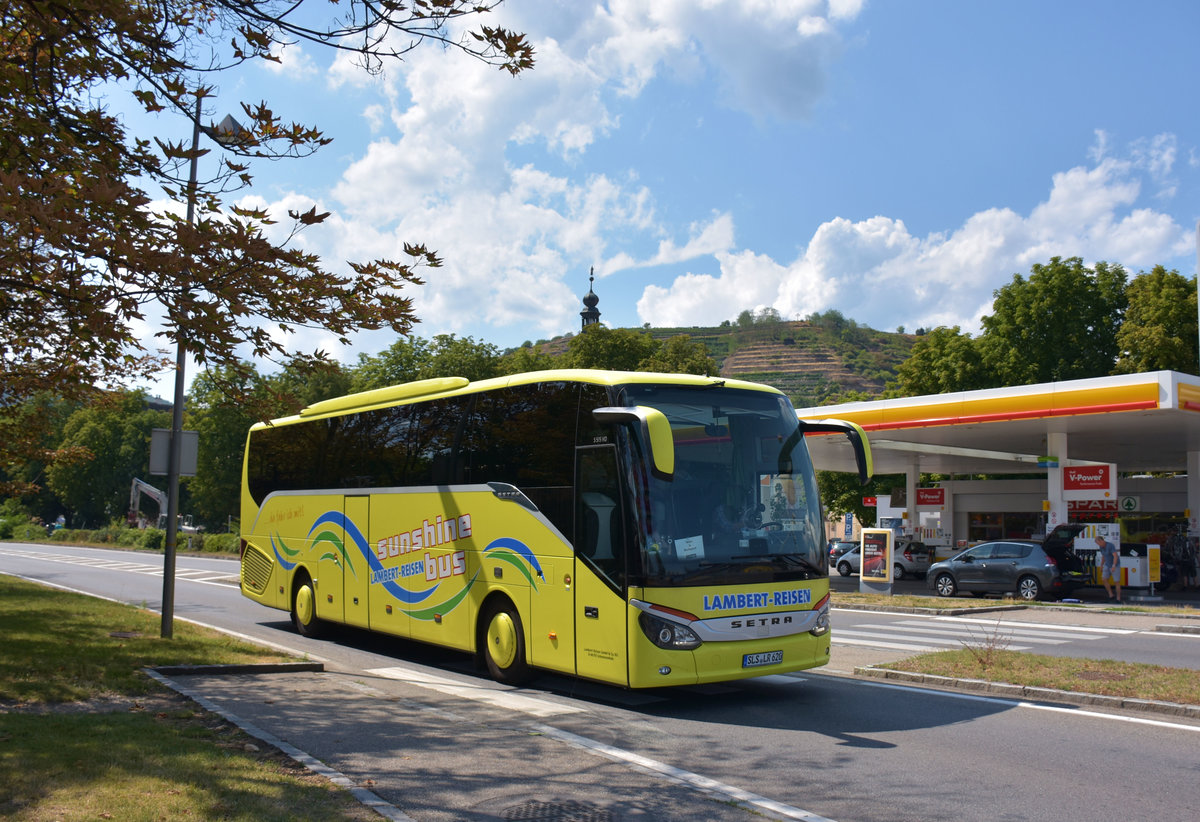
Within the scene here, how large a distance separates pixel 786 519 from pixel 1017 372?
41482 millimetres

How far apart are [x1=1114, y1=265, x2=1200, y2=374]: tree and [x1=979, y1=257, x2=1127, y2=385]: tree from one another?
2623mm

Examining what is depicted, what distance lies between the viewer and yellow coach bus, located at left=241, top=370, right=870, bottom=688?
892 centimetres

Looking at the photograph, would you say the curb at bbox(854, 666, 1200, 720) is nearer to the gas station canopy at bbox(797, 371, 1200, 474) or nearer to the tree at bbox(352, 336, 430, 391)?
the gas station canopy at bbox(797, 371, 1200, 474)

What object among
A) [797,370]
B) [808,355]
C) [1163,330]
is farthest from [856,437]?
[808,355]

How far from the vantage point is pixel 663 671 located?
28.9 ft

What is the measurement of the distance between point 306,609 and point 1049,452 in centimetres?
2255

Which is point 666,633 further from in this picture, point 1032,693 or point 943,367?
point 943,367

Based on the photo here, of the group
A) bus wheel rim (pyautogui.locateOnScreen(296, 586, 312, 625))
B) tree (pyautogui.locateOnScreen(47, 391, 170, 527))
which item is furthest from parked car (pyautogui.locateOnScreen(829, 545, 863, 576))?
tree (pyautogui.locateOnScreen(47, 391, 170, 527))

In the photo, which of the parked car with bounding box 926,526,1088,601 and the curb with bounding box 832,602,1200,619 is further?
the parked car with bounding box 926,526,1088,601

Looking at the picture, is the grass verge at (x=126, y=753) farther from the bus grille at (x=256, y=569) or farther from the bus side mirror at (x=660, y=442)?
the bus grille at (x=256, y=569)

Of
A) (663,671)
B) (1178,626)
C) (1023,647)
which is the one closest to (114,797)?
(663,671)

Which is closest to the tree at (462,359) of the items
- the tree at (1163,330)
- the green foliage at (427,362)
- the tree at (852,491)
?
the green foliage at (427,362)

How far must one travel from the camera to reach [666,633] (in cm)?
880

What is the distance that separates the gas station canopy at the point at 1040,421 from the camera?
2339cm
